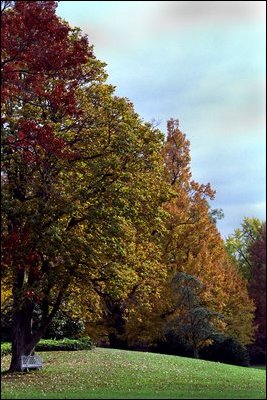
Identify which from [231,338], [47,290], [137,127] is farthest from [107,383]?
[231,338]

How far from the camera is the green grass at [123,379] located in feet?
54.0

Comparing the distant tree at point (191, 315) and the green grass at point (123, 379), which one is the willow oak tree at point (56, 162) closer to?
the green grass at point (123, 379)

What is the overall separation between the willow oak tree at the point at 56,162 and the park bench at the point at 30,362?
256 mm

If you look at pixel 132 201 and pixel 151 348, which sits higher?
pixel 132 201

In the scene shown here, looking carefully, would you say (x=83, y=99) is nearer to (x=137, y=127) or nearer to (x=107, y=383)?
(x=137, y=127)

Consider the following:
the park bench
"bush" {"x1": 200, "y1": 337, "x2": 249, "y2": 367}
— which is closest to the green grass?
the park bench

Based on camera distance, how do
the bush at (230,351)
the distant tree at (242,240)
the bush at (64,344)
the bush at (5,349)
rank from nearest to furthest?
the bush at (5,349)
the bush at (64,344)
the bush at (230,351)
the distant tree at (242,240)

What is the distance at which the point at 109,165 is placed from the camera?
2188 cm

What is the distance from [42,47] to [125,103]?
5.73 m

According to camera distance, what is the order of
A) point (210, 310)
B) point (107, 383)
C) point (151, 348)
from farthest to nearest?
1. point (151, 348)
2. point (210, 310)
3. point (107, 383)

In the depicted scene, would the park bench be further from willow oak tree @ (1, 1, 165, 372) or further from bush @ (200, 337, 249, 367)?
bush @ (200, 337, 249, 367)

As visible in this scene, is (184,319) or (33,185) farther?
(184,319)

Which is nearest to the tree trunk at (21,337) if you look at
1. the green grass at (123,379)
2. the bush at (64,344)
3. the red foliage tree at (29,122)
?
the red foliage tree at (29,122)

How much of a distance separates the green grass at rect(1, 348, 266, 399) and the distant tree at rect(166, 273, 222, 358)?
6233 mm
